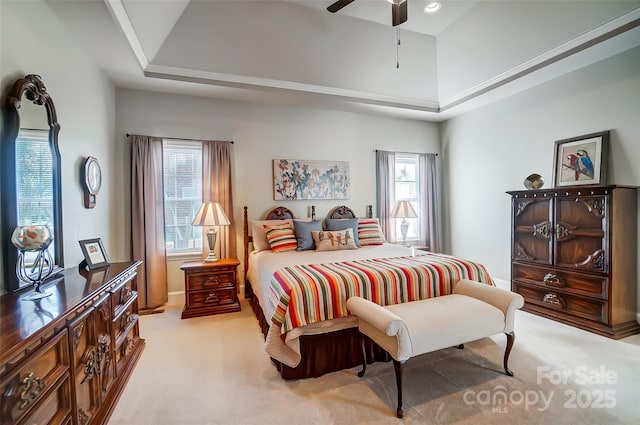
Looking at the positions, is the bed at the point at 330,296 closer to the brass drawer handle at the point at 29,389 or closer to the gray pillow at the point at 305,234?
the gray pillow at the point at 305,234

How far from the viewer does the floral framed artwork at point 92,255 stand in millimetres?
2348

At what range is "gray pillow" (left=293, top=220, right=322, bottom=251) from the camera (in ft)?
Answer: 12.6

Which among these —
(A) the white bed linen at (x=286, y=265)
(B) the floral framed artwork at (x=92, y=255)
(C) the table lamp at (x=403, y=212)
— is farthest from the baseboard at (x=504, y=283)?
(B) the floral framed artwork at (x=92, y=255)

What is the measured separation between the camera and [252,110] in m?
4.30

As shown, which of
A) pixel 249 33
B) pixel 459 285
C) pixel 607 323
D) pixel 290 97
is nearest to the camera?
pixel 459 285

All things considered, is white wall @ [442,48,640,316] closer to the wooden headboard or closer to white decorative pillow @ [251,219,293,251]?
the wooden headboard

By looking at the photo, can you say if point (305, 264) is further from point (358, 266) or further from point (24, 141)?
point (24, 141)

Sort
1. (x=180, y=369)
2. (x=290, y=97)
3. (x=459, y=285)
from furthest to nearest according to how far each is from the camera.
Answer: (x=290, y=97) → (x=459, y=285) → (x=180, y=369)

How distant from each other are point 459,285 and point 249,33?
3.41 m

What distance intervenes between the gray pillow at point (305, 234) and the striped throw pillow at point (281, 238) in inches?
2.7

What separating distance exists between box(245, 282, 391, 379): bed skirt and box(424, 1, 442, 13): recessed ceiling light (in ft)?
11.8

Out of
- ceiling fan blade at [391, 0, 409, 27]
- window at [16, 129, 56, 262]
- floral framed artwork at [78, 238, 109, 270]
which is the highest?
ceiling fan blade at [391, 0, 409, 27]

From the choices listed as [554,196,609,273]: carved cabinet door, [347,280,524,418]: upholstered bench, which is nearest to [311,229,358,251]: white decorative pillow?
[347,280,524,418]: upholstered bench

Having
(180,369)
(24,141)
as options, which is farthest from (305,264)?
(24,141)
